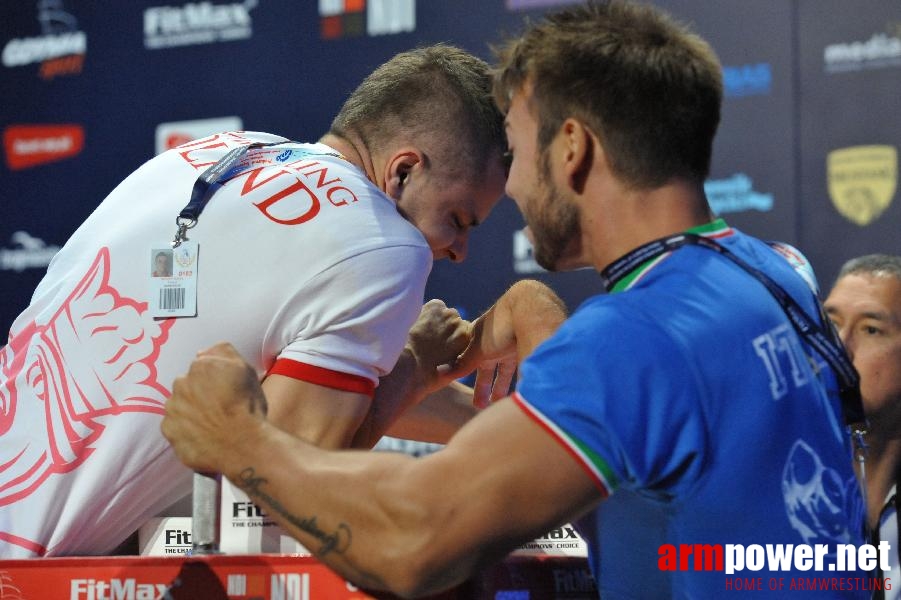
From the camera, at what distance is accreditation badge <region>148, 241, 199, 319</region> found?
1496 millimetres

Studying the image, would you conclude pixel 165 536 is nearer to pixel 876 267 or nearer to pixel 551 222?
pixel 551 222

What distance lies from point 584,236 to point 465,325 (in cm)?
78

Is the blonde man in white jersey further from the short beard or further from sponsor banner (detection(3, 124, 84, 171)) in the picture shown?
sponsor banner (detection(3, 124, 84, 171))

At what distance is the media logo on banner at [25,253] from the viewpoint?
4531mm

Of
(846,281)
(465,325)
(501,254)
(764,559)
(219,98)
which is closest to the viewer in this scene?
(764,559)

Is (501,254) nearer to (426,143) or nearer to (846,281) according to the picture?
(846,281)

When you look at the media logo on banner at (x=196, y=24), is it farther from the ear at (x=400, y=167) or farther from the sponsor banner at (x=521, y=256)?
the ear at (x=400, y=167)

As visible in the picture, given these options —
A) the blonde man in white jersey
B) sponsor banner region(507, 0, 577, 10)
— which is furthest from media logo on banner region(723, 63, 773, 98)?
the blonde man in white jersey

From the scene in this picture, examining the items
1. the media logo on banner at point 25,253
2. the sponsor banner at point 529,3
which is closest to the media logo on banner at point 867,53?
the sponsor banner at point 529,3

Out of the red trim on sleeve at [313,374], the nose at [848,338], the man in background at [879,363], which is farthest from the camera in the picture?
the nose at [848,338]

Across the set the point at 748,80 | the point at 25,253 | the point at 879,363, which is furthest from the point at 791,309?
the point at 25,253

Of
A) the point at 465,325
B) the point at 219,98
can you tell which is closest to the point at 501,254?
the point at 219,98

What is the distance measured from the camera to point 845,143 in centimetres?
354

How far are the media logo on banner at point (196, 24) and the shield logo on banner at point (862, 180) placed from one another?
2237 millimetres
